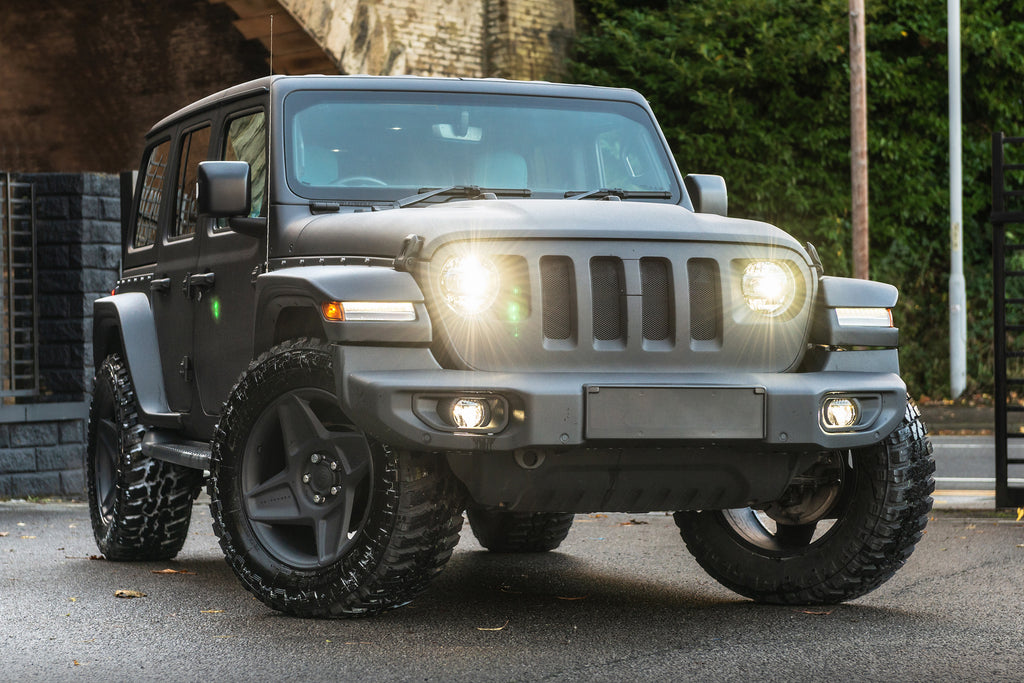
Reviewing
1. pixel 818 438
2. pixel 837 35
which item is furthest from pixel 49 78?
pixel 818 438

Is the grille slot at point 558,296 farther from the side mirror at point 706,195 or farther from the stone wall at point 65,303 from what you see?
the stone wall at point 65,303

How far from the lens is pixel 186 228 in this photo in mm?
7488

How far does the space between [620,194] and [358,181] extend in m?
1.12

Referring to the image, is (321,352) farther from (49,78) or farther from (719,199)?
(49,78)

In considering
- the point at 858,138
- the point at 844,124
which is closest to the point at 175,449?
the point at 858,138

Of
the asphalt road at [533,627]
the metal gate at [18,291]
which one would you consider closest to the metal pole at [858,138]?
the metal gate at [18,291]

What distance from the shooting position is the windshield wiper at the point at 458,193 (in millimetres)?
6215

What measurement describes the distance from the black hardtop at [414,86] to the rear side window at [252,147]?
122 mm

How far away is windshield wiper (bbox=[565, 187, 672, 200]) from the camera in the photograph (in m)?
6.52

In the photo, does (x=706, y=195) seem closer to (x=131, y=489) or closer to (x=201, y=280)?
(x=201, y=280)

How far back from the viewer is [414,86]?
6777mm

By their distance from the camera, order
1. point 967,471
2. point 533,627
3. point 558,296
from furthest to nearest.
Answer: point 967,471 → point 533,627 → point 558,296

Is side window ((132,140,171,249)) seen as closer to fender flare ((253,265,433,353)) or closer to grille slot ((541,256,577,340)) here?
fender flare ((253,265,433,353))

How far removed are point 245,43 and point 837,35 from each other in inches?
330
